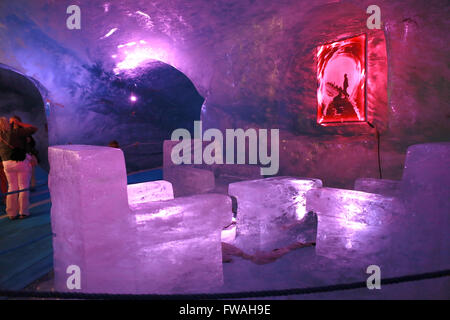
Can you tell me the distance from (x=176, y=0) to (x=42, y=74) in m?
3.56

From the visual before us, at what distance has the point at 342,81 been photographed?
417cm

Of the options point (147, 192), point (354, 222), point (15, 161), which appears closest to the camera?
point (354, 222)

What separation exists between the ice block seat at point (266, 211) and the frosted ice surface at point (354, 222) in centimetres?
37

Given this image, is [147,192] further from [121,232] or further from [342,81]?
[342,81]

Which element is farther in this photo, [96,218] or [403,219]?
[403,219]

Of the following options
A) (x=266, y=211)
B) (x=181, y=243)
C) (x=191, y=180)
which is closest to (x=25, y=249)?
(x=191, y=180)

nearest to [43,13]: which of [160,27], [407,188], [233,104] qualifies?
[160,27]

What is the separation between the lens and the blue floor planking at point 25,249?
285 centimetres

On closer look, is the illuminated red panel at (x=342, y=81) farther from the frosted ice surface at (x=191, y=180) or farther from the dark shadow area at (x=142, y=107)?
the dark shadow area at (x=142, y=107)

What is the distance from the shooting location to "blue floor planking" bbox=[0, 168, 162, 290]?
9.34ft

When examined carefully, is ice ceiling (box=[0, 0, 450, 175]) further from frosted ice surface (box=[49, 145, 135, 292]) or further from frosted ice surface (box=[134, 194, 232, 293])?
frosted ice surface (box=[49, 145, 135, 292])

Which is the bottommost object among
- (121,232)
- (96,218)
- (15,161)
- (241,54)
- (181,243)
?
(181,243)

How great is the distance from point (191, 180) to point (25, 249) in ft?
7.25

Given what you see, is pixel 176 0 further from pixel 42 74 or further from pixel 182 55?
pixel 42 74
